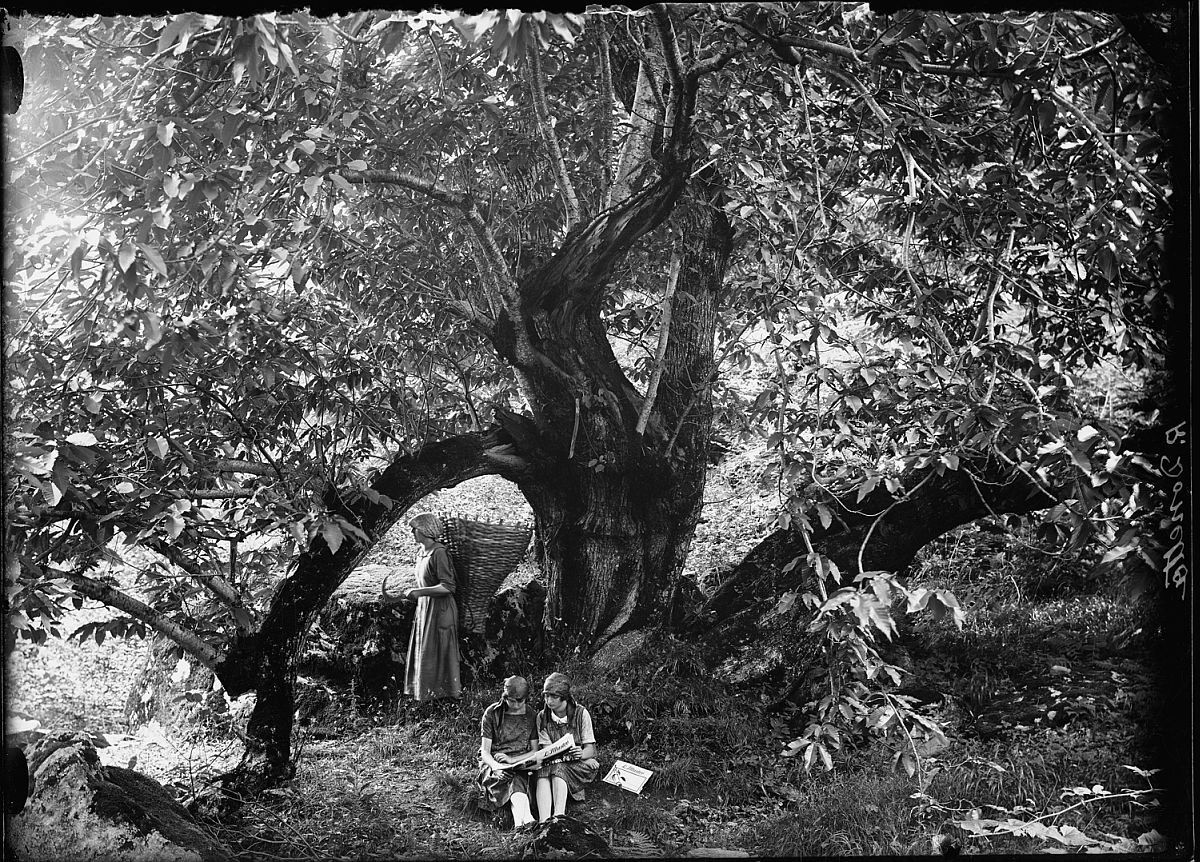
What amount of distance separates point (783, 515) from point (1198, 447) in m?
1.31

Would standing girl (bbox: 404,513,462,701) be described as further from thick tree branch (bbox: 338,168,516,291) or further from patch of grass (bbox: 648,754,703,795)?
thick tree branch (bbox: 338,168,516,291)

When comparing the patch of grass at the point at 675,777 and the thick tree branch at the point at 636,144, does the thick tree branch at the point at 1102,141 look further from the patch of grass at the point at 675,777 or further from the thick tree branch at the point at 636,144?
the patch of grass at the point at 675,777

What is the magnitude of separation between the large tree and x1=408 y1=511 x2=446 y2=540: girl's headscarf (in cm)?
7

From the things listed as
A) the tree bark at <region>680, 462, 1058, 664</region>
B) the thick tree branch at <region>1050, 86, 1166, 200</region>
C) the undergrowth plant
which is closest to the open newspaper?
the tree bark at <region>680, 462, 1058, 664</region>

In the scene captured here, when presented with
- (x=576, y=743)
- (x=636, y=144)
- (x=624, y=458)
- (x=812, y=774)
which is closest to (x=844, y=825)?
(x=812, y=774)

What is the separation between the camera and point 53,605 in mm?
2693

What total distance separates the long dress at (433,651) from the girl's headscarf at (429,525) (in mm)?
211

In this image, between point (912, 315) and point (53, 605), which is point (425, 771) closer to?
point (53, 605)

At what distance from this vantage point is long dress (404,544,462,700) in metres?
2.88

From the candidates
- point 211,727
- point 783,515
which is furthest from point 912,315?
point 211,727

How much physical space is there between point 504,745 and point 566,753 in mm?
205

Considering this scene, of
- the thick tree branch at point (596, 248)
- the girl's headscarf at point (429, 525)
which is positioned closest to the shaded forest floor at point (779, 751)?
the girl's headscarf at point (429, 525)

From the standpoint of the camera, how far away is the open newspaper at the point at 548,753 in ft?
9.08

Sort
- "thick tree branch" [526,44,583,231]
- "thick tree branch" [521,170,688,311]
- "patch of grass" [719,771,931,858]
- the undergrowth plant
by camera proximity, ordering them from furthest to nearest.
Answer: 1. "thick tree branch" [521,170,688,311]
2. "thick tree branch" [526,44,583,231]
3. "patch of grass" [719,771,931,858]
4. the undergrowth plant
